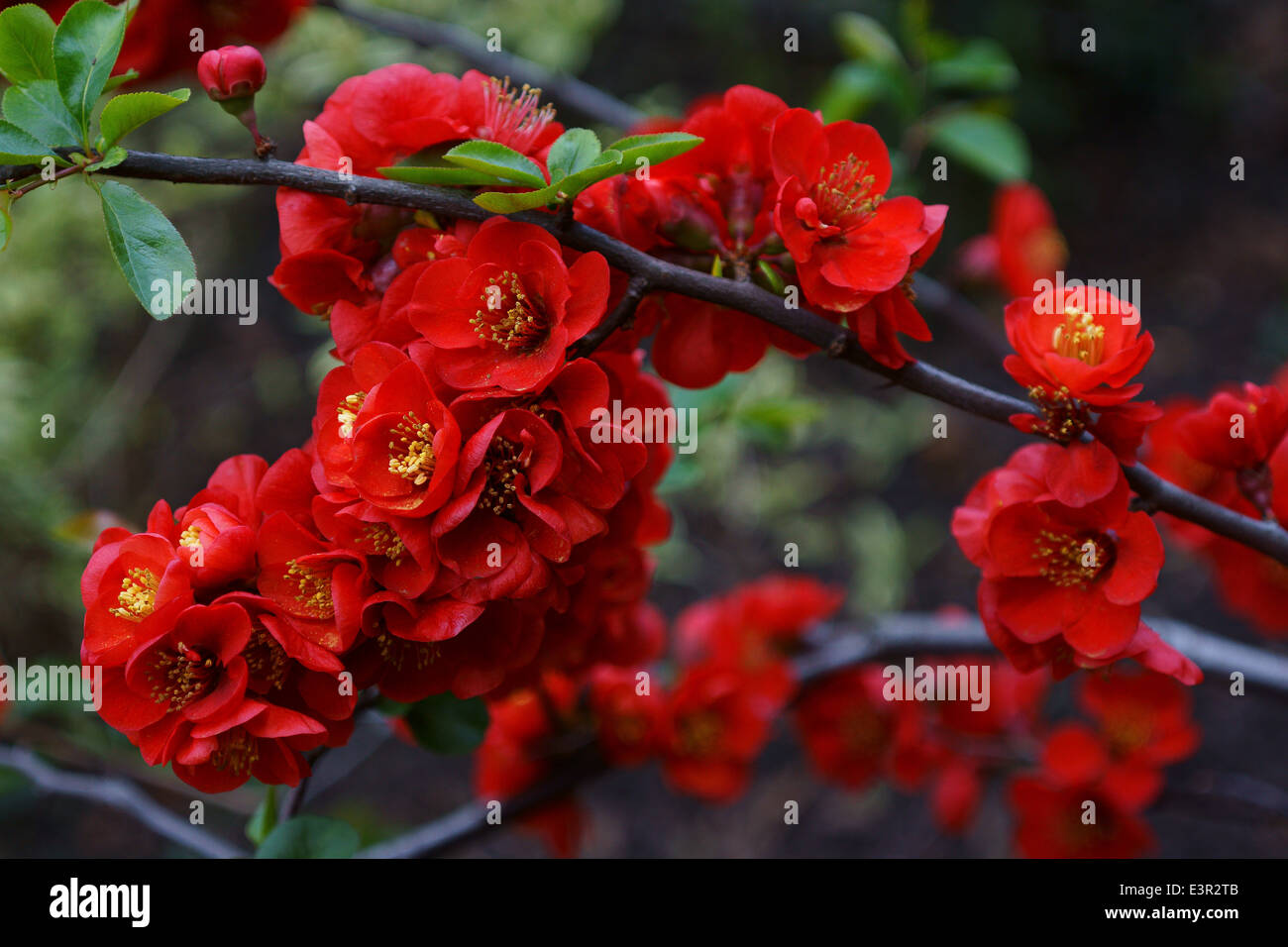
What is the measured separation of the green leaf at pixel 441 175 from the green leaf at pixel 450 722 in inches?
18.8

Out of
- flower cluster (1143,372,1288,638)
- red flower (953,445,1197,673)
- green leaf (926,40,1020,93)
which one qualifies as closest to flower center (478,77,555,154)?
red flower (953,445,1197,673)

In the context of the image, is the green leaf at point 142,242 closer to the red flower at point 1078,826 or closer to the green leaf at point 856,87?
the green leaf at point 856,87

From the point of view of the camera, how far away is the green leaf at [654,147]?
25.9 inches

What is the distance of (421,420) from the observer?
66 cm

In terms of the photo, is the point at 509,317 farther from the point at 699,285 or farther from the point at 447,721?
the point at 447,721

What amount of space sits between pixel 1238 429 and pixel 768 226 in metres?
0.44

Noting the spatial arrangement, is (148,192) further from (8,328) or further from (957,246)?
(957,246)

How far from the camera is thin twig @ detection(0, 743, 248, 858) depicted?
1.12m

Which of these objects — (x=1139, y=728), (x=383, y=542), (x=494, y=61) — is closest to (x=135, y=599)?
(x=383, y=542)

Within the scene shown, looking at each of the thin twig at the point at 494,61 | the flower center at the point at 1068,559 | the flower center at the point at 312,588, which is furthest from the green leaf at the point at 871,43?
the flower center at the point at 312,588

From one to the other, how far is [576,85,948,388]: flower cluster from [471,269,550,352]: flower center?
9cm

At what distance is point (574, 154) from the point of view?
2.20 feet
